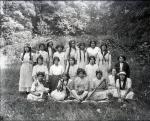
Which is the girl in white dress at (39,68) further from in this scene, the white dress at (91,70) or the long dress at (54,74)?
the white dress at (91,70)

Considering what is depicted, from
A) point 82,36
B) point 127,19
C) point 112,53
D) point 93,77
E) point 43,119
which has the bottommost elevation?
point 43,119

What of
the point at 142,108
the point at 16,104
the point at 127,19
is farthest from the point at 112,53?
the point at 16,104

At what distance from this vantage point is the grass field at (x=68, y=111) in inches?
206

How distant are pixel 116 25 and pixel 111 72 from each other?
1011 millimetres

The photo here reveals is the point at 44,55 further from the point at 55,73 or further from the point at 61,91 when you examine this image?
the point at 61,91

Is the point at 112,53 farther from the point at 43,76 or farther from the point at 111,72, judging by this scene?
the point at 43,76

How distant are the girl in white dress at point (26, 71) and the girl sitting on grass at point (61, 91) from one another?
0.59 metres

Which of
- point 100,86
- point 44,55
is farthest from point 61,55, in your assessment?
point 100,86

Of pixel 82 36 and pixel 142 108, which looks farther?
pixel 82 36

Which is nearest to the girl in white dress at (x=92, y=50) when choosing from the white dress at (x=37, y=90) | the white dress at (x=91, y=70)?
the white dress at (x=91, y=70)

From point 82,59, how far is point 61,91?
80 centimetres

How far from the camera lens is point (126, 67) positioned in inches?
222

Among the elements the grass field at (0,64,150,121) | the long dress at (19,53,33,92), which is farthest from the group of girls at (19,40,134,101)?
the grass field at (0,64,150,121)

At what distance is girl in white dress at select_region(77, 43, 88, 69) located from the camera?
569cm
